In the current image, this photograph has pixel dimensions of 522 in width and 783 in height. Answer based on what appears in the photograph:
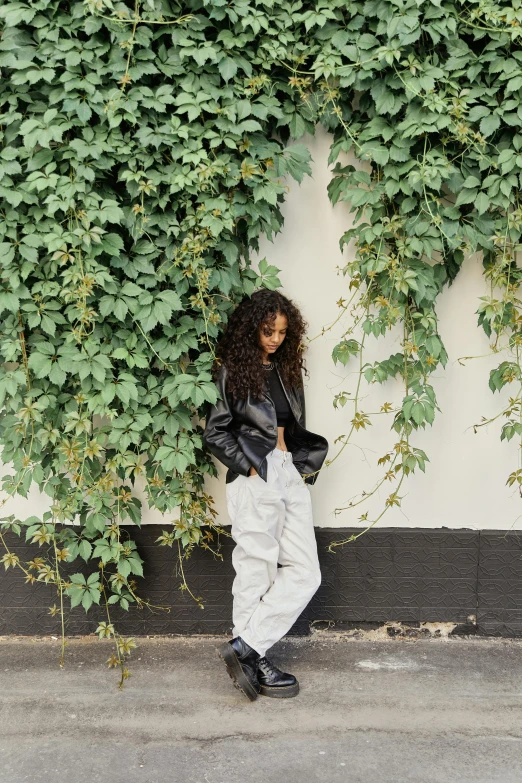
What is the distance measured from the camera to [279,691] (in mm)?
3381

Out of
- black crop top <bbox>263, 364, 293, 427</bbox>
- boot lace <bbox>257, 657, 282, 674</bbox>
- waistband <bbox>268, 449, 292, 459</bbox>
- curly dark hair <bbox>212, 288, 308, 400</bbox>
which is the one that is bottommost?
boot lace <bbox>257, 657, 282, 674</bbox>

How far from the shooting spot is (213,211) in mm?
3373

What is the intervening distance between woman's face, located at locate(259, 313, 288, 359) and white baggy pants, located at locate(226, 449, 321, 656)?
47cm

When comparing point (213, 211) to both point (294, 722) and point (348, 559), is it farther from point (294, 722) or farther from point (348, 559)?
point (294, 722)

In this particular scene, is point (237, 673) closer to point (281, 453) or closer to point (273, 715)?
point (273, 715)

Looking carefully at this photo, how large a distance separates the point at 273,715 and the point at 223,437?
117 cm

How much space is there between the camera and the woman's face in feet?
11.1

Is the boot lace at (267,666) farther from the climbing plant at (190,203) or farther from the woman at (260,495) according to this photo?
the climbing plant at (190,203)

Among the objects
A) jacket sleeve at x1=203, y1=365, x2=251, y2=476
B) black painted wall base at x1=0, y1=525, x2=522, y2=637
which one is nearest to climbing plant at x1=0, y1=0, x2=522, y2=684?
jacket sleeve at x1=203, y1=365, x2=251, y2=476

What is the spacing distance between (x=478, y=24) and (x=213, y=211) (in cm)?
138

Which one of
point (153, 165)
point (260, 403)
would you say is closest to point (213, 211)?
point (153, 165)

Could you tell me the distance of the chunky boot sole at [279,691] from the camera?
3381 mm

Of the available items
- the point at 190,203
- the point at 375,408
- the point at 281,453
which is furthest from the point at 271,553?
the point at 190,203

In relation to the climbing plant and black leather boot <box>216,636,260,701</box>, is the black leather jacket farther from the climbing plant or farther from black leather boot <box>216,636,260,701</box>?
black leather boot <box>216,636,260,701</box>
